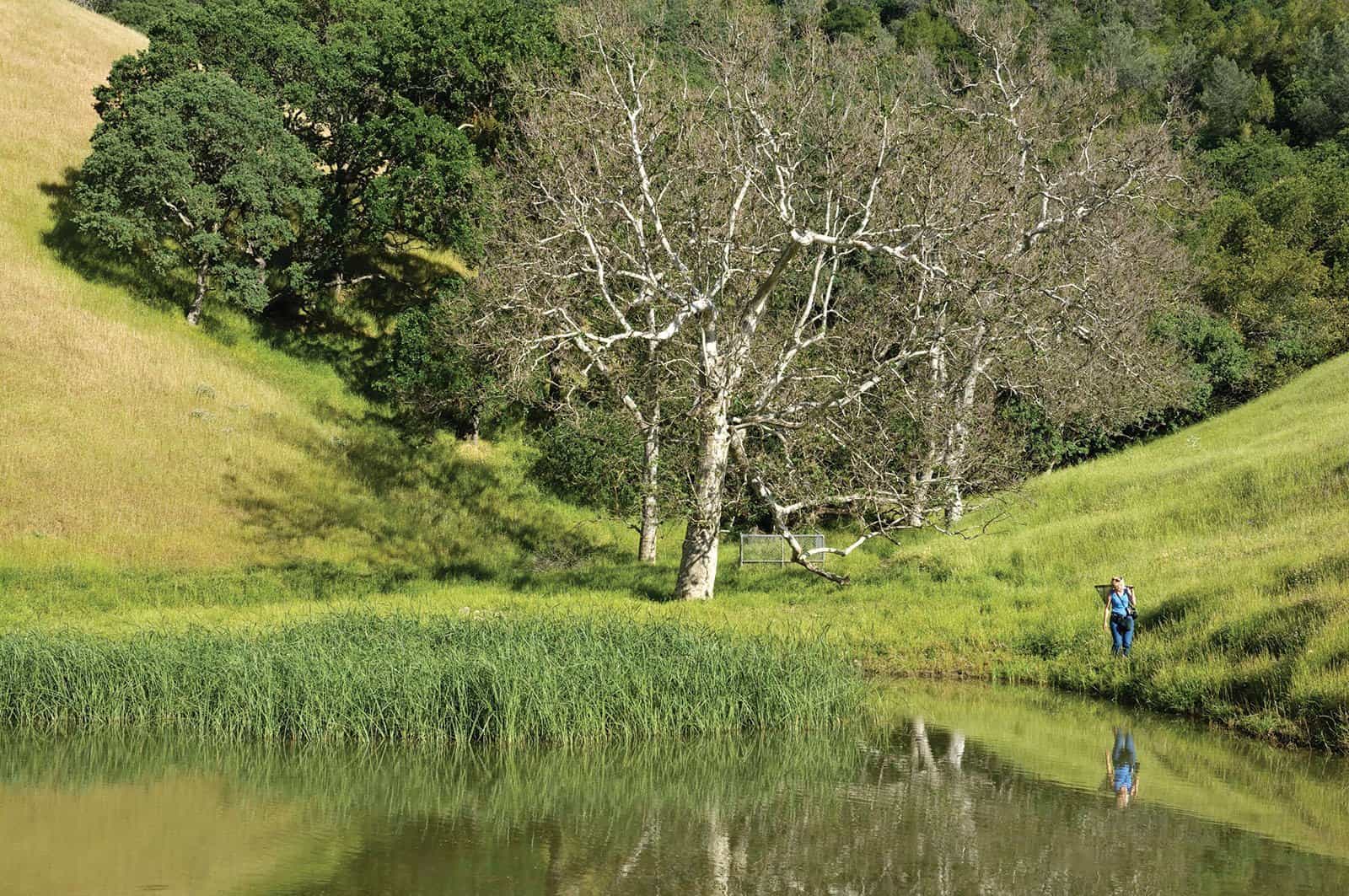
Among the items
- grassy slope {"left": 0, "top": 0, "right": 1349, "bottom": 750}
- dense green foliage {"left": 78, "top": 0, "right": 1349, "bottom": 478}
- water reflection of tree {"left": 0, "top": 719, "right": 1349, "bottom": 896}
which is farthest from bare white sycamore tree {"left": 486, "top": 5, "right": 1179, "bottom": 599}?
water reflection of tree {"left": 0, "top": 719, "right": 1349, "bottom": 896}

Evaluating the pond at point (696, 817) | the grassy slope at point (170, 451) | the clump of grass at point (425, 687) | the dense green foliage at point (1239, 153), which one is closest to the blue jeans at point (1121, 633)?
the pond at point (696, 817)

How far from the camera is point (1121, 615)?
21.4 metres

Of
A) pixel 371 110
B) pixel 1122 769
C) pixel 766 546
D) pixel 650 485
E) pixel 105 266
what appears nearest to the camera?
pixel 1122 769

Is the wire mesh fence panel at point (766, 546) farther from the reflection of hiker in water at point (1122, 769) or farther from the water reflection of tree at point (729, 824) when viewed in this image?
the water reflection of tree at point (729, 824)

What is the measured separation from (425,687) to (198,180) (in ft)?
121

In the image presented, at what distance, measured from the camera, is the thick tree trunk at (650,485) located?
27.3 m

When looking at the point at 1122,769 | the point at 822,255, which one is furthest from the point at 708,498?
the point at 1122,769

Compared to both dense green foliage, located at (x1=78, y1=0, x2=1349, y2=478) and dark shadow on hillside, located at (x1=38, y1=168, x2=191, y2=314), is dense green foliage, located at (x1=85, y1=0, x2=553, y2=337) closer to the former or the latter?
dense green foliage, located at (x1=78, y1=0, x2=1349, y2=478)

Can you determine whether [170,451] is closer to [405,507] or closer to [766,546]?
[405,507]

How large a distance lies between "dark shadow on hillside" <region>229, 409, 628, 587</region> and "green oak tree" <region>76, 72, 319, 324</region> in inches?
291

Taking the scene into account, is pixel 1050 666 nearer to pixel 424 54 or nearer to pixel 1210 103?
pixel 424 54

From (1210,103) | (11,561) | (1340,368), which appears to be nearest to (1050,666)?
(11,561)

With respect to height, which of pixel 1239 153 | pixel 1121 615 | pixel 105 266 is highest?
pixel 1239 153

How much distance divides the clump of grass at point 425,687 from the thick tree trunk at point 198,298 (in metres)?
31.4
